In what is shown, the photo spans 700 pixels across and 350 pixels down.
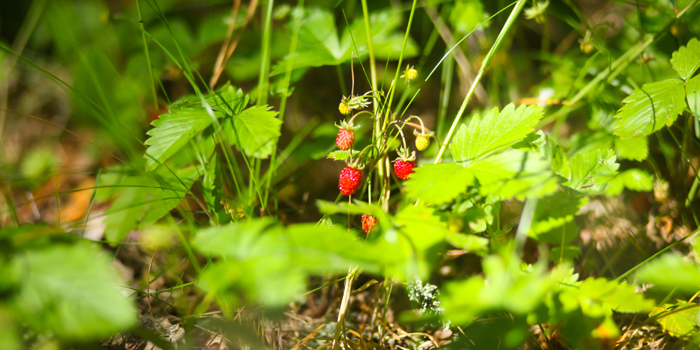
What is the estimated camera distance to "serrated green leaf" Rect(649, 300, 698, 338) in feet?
2.81

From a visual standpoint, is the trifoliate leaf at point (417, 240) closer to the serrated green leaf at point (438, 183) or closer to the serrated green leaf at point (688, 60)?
the serrated green leaf at point (438, 183)

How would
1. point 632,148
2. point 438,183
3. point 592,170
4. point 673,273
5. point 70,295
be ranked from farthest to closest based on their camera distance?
point 632,148 < point 592,170 < point 438,183 < point 673,273 < point 70,295

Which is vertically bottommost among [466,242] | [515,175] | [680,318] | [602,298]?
[680,318]

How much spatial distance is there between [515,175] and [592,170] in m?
0.39

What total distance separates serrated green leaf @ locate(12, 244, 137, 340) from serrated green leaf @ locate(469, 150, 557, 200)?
0.72 metres

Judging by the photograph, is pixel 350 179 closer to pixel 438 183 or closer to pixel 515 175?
pixel 438 183

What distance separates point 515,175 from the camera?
84cm

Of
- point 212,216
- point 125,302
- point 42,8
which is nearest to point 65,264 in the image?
point 125,302

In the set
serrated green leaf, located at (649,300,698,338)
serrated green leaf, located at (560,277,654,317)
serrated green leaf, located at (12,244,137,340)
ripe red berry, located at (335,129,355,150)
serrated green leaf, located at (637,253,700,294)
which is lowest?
serrated green leaf, located at (649,300,698,338)

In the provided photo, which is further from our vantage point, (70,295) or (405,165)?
(405,165)

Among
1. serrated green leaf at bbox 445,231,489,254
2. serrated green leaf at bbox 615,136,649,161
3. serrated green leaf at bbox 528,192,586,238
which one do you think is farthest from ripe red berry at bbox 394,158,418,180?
serrated green leaf at bbox 615,136,649,161

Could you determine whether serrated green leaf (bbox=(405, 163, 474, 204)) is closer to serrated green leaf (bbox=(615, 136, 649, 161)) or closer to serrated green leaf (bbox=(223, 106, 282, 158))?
serrated green leaf (bbox=(223, 106, 282, 158))

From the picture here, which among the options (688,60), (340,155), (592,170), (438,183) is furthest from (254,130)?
(688,60)

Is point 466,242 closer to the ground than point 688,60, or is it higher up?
closer to the ground
